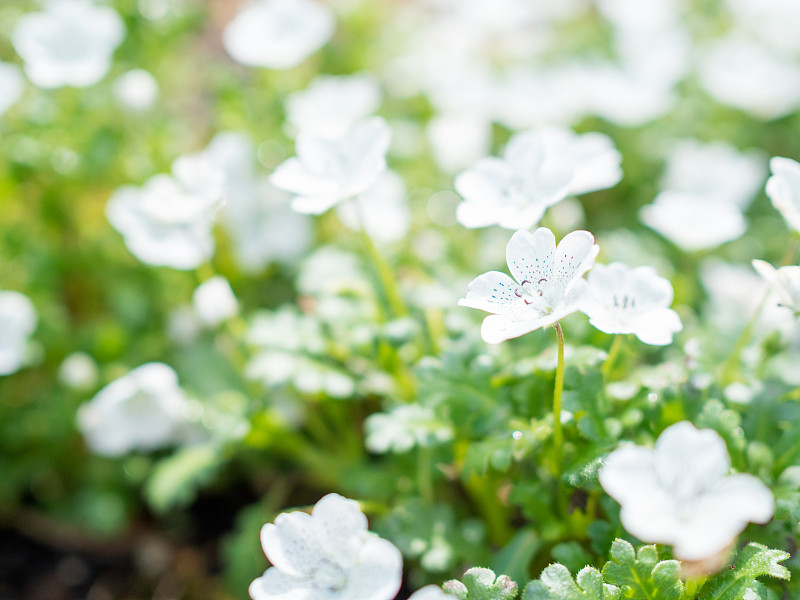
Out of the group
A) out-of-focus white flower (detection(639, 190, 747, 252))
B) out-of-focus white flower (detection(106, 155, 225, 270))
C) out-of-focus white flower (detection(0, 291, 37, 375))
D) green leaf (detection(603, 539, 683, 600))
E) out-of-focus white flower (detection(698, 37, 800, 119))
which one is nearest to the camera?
green leaf (detection(603, 539, 683, 600))

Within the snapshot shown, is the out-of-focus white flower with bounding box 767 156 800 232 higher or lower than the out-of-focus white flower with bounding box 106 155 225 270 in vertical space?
higher

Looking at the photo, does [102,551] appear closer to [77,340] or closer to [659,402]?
[77,340]

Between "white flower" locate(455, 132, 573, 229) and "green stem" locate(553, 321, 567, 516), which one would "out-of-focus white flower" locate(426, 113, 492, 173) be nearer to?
"white flower" locate(455, 132, 573, 229)

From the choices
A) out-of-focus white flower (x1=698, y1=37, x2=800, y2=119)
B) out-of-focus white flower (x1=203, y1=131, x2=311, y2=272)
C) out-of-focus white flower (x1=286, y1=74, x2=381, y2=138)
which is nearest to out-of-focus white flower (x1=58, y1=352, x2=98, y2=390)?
out-of-focus white flower (x1=203, y1=131, x2=311, y2=272)

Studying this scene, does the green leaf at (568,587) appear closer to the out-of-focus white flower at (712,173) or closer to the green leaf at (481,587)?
the green leaf at (481,587)

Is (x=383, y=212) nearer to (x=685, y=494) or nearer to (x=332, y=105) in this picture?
(x=332, y=105)
